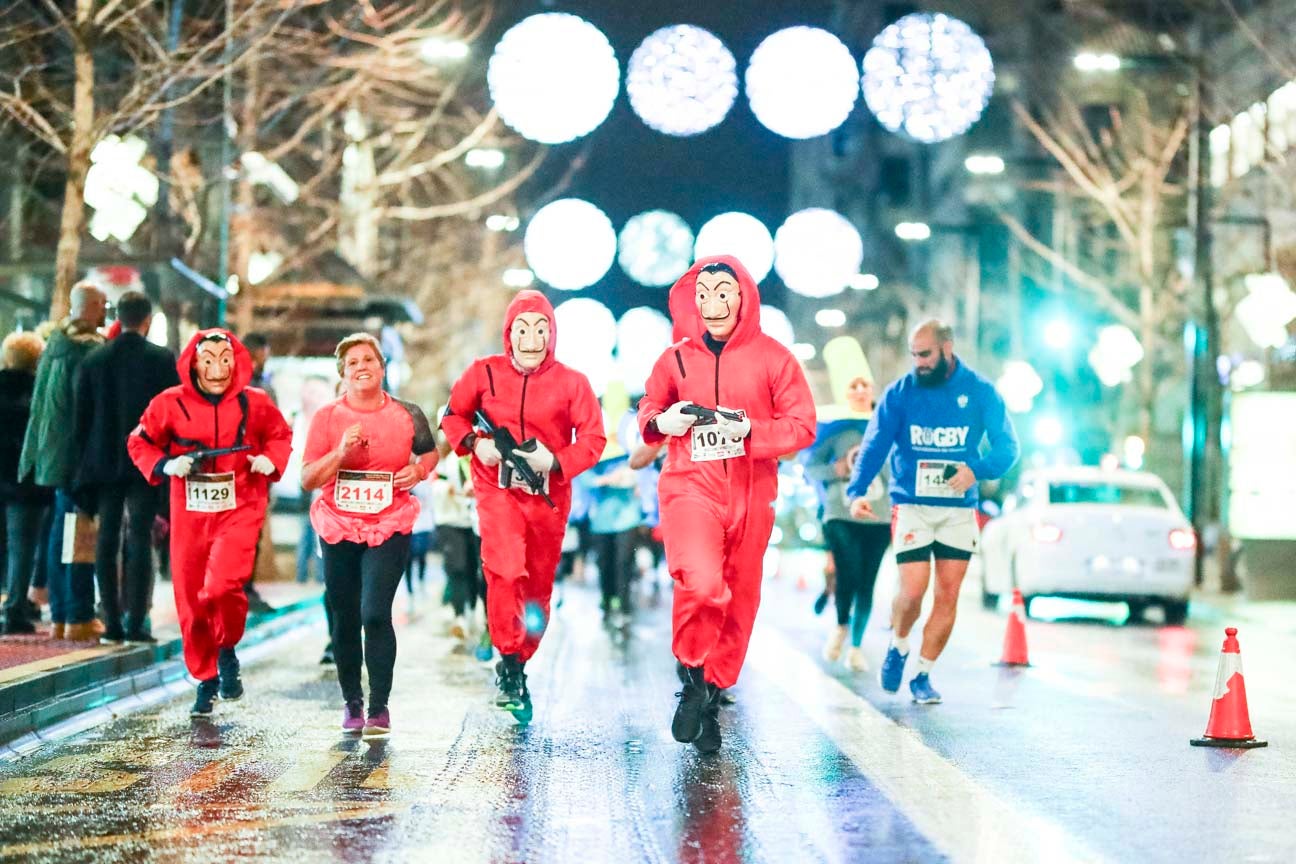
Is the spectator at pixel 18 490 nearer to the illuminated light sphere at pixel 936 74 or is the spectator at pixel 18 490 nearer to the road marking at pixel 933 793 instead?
the road marking at pixel 933 793

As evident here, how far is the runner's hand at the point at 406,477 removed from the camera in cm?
984

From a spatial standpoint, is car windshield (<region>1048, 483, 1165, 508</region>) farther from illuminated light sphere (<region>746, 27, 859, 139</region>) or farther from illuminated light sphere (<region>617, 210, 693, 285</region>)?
illuminated light sphere (<region>617, 210, 693, 285</region>)

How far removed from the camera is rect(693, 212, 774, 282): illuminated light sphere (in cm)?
4428

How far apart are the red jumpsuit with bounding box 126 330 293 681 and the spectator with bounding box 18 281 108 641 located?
251 cm

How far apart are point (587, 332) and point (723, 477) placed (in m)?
42.2

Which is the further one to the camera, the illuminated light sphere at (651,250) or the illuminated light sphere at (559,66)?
the illuminated light sphere at (651,250)

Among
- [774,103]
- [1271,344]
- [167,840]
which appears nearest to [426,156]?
[774,103]

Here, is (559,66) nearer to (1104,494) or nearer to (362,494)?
(1104,494)

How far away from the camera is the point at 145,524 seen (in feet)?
40.8

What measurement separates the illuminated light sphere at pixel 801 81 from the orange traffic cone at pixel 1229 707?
22.9m

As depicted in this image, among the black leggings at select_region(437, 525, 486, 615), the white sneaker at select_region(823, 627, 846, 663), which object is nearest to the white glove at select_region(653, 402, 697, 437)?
the white sneaker at select_region(823, 627, 846, 663)

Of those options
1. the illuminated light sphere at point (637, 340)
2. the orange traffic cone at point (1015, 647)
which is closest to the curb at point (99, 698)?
the orange traffic cone at point (1015, 647)

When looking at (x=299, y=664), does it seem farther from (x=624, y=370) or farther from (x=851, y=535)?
(x=624, y=370)

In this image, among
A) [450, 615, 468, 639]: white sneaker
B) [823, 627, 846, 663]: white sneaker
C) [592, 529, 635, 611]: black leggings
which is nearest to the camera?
[823, 627, 846, 663]: white sneaker
